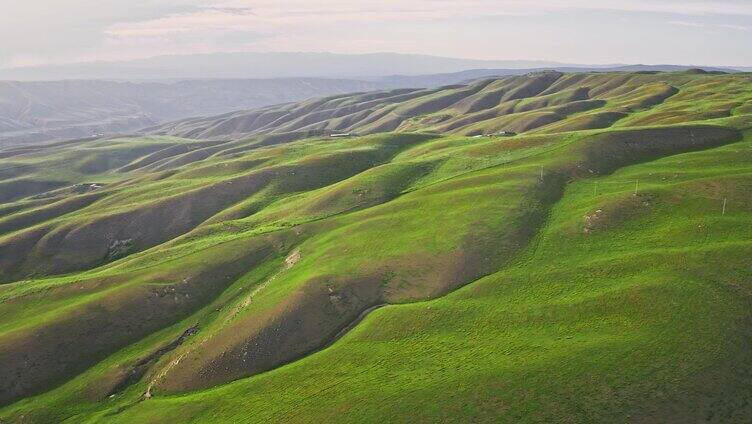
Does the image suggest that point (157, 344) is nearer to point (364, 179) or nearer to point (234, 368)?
point (234, 368)

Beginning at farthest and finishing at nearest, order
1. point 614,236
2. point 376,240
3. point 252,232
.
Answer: point 252,232 → point 376,240 → point 614,236

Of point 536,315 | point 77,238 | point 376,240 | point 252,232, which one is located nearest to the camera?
point 536,315

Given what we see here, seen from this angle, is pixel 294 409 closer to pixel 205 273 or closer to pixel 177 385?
pixel 177 385

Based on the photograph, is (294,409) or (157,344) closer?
(294,409)

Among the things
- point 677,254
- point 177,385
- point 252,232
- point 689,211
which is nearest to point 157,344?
point 177,385

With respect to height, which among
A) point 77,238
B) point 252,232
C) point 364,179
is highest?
point 364,179

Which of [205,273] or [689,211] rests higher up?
[689,211]
